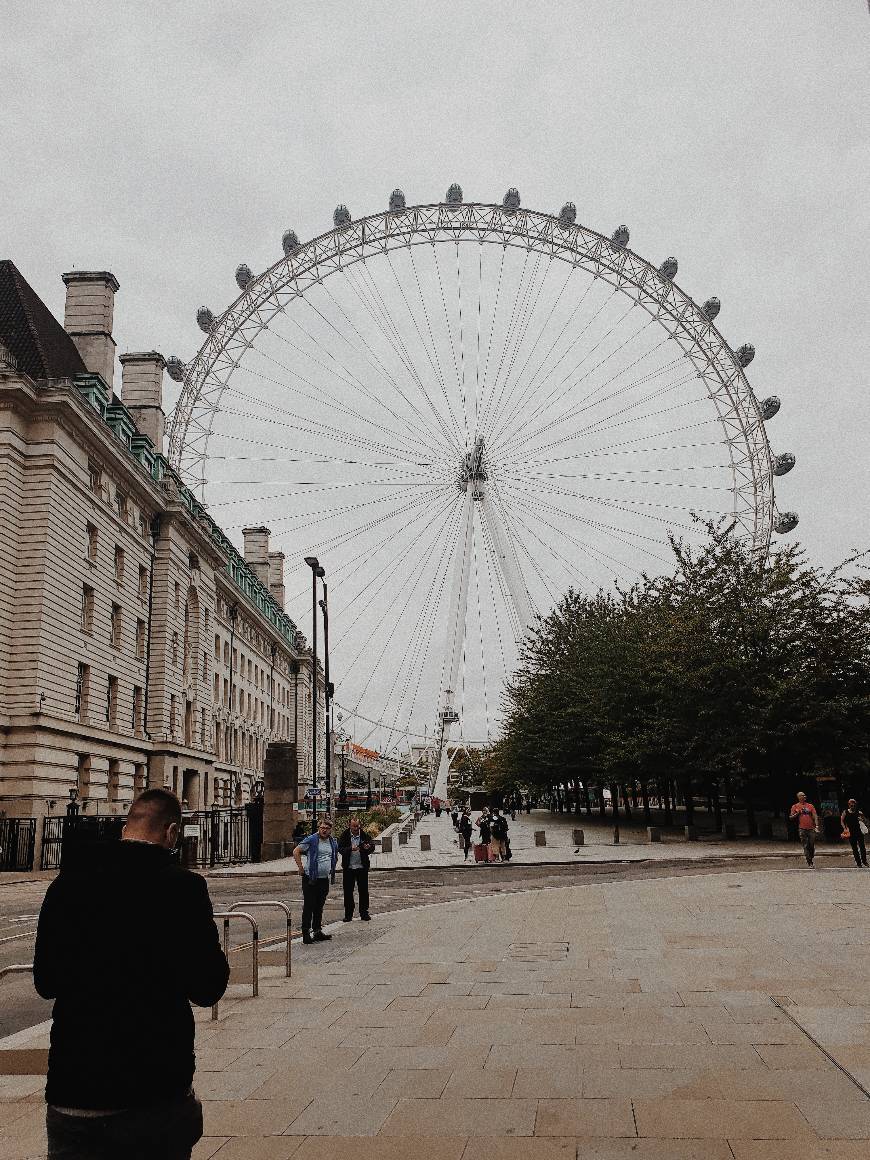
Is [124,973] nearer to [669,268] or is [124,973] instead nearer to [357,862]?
[357,862]

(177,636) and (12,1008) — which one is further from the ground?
(177,636)

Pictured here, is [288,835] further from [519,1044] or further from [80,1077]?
[80,1077]

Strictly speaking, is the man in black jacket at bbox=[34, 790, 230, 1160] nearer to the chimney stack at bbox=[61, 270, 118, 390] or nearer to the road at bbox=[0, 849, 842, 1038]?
the road at bbox=[0, 849, 842, 1038]

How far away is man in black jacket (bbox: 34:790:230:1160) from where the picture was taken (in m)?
3.37

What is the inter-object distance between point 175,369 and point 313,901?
137 feet

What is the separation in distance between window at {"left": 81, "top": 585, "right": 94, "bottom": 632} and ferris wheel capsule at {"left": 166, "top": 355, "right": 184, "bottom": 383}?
13432mm

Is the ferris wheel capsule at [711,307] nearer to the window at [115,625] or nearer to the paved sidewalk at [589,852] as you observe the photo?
the paved sidewalk at [589,852]

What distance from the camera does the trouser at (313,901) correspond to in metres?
15.6

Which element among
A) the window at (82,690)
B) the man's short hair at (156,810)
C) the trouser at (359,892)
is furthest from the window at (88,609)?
the man's short hair at (156,810)

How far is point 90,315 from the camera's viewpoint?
48.4 m

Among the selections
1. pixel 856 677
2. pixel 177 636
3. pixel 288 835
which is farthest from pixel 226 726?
pixel 856 677

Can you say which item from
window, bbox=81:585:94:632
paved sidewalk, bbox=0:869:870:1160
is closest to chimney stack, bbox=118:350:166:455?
window, bbox=81:585:94:632

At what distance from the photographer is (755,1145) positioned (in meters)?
5.64

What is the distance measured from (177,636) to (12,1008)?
45625mm
